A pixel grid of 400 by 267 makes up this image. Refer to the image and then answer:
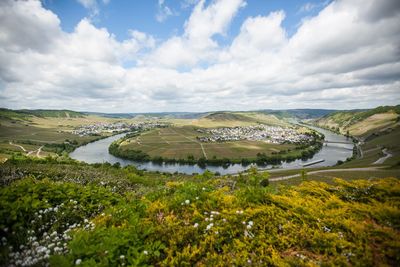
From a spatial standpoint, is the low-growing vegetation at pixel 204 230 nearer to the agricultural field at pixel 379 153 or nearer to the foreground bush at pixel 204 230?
the foreground bush at pixel 204 230

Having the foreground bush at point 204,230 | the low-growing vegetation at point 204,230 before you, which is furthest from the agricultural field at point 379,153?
the low-growing vegetation at point 204,230

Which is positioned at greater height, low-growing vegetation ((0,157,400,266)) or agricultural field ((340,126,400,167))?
low-growing vegetation ((0,157,400,266))

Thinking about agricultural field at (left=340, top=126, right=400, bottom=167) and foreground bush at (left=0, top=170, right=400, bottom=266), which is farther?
agricultural field at (left=340, top=126, right=400, bottom=167)

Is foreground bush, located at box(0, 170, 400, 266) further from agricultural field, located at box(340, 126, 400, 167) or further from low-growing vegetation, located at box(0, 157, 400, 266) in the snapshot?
agricultural field, located at box(340, 126, 400, 167)

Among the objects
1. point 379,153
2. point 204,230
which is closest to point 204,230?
point 204,230

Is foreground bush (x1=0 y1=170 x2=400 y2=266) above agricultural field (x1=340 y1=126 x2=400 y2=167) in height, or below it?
above

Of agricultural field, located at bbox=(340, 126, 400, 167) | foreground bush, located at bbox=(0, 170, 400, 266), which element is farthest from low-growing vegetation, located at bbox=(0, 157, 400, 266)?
agricultural field, located at bbox=(340, 126, 400, 167)
